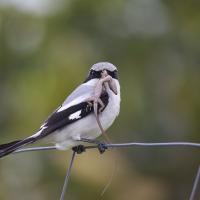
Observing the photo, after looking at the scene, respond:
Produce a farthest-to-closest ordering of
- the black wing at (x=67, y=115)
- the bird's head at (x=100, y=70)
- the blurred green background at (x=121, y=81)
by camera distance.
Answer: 1. the blurred green background at (x=121, y=81)
2. the bird's head at (x=100, y=70)
3. the black wing at (x=67, y=115)

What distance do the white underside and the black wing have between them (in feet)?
0.08

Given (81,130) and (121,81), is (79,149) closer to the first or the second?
(81,130)

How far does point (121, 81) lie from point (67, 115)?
227 inches

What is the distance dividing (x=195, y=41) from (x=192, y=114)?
4.62 feet

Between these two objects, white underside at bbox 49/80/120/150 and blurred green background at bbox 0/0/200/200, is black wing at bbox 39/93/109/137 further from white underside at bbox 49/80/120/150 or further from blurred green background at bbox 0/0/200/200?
blurred green background at bbox 0/0/200/200

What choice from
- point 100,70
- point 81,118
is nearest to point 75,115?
point 81,118

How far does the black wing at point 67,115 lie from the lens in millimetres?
4293

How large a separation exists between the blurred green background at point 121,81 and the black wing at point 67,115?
4.77 m

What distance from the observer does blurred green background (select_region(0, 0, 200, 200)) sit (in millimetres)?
9586

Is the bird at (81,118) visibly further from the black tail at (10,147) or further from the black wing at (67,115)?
the black tail at (10,147)

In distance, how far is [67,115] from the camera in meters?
4.35

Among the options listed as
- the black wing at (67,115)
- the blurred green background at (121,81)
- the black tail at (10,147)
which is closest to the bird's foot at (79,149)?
the black wing at (67,115)

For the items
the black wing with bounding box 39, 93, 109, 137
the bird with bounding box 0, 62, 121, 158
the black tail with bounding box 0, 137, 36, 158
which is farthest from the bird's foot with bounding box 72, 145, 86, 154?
the black tail with bounding box 0, 137, 36, 158

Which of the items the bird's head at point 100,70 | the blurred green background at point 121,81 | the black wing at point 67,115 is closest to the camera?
the black wing at point 67,115
